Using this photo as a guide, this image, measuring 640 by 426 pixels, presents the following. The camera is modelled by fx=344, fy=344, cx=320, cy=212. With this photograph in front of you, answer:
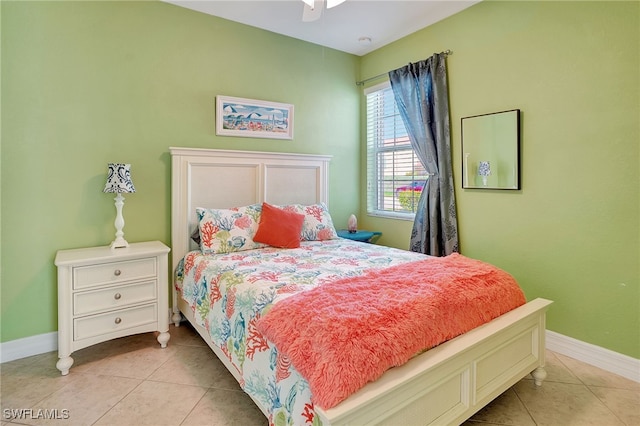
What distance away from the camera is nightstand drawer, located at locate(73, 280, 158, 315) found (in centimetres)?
217

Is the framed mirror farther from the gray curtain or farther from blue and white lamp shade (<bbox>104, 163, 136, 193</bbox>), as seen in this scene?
blue and white lamp shade (<bbox>104, 163, 136, 193</bbox>)

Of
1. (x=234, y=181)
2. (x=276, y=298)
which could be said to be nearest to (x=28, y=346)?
(x=234, y=181)

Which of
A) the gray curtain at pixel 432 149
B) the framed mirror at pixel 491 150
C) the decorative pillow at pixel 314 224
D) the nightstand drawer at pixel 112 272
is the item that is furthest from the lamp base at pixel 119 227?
the framed mirror at pixel 491 150

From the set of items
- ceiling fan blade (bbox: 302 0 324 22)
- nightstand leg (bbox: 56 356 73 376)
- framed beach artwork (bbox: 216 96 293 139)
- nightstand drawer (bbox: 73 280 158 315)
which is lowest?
nightstand leg (bbox: 56 356 73 376)

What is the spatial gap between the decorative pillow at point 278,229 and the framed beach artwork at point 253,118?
0.82 m

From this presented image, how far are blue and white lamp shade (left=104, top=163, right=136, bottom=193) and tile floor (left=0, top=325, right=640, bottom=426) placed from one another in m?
1.15

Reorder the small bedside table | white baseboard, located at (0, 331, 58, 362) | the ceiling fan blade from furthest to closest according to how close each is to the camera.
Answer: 1. the small bedside table
2. white baseboard, located at (0, 331, 58, 362)
3. the ceiling fan blade

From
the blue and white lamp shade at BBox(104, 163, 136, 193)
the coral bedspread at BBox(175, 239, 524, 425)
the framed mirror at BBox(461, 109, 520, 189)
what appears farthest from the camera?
the framed mirror at BBox(461, 109, 520, 189)

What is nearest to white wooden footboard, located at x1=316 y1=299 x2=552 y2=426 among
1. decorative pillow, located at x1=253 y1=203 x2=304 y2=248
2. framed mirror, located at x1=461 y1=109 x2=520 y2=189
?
framed mirror, located at x1=461 y1=109 x2=520 y2=189

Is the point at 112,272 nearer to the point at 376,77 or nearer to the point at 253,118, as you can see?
the point at 253,118

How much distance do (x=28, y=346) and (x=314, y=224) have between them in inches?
88.2

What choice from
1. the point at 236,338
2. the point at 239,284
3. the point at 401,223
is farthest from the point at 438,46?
the point at 236,338

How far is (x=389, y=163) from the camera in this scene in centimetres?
378

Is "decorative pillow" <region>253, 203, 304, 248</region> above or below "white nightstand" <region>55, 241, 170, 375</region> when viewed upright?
above
